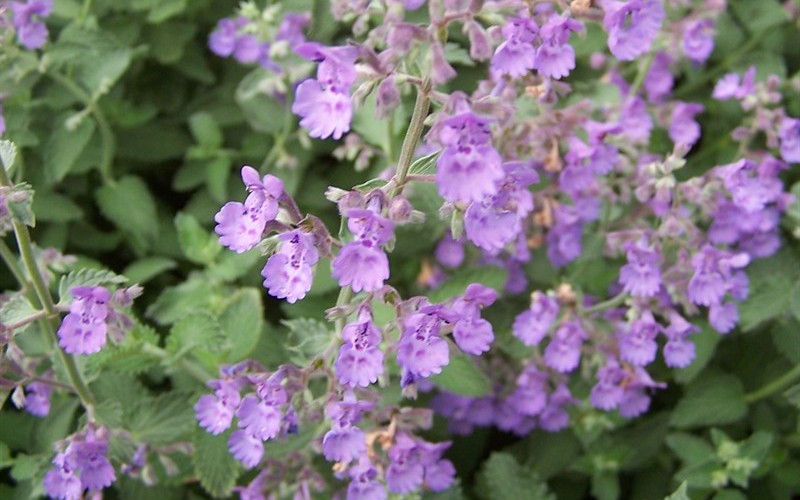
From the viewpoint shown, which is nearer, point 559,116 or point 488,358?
point 559,116

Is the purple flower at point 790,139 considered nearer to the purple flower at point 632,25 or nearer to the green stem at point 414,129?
the purple flower at point 632,25

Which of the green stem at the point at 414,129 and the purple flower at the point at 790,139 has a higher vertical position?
the green stem at the point at 414,129

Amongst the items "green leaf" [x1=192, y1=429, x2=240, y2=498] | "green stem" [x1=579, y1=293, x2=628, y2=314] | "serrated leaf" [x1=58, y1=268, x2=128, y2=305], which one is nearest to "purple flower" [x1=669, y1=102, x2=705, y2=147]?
"green stem" [x1=579, y1=293, x2=628, y2=314]

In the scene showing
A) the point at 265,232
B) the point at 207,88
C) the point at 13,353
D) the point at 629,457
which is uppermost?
the point at 265,232

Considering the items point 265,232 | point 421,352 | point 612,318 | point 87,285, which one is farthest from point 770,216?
point 87,285

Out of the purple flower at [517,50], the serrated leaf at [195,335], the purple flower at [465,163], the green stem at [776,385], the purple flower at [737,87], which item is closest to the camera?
the purple flower at [465,163]

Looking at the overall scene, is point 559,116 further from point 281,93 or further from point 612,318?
point 281,93

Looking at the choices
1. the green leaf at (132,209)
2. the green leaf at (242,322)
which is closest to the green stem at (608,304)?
the green leaf at (242,322)

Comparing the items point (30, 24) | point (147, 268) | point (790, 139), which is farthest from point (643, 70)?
point (30, 24)

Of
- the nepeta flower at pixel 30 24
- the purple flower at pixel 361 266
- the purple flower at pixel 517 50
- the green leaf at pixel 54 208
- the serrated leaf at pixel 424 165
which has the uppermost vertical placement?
the purple flower at pixel 517 50
